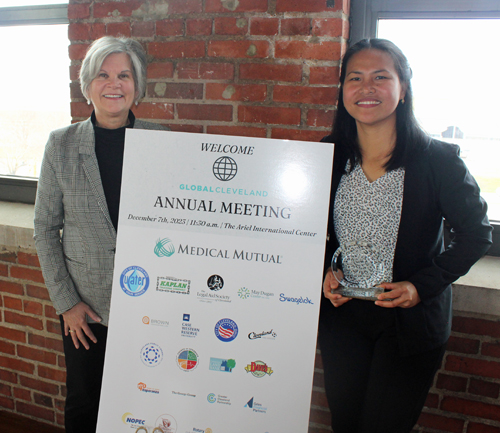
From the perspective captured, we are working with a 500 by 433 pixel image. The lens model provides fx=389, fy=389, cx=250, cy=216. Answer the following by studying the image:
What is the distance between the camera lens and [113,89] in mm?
1347

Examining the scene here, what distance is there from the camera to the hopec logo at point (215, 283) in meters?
1.17

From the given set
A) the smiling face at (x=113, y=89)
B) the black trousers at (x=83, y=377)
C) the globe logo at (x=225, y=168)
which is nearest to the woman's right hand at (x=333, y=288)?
the globe logo at (x=225, y=168)

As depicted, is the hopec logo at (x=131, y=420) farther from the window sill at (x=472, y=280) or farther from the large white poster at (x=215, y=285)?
the window sill at (x=472, y=280)

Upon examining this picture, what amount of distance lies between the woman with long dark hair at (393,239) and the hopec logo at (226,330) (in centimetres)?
32

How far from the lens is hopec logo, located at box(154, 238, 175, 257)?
3.91ft

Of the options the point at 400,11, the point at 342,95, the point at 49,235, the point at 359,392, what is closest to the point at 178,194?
the point at 49,235

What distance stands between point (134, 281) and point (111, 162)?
1.43 feet

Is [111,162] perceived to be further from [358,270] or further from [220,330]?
[358,270]

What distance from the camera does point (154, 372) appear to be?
1206mm

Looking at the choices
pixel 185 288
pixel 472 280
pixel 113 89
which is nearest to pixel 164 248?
pixel 185 288

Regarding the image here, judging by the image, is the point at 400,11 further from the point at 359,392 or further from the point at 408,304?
the point at 359,392

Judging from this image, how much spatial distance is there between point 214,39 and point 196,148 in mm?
620

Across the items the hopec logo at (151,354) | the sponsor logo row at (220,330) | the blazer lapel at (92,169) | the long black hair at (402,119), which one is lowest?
the hopec logo at (151,354)

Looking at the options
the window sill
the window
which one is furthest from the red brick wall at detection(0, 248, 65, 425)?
the window
